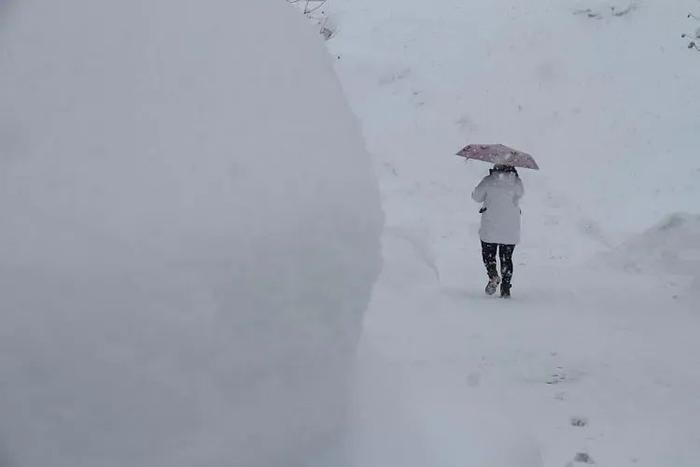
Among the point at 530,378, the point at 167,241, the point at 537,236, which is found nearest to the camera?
the point at 167,241

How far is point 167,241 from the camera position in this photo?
2604 mm

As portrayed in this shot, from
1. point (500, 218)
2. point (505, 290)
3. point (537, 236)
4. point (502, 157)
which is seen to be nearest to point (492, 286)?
point (505, 290)

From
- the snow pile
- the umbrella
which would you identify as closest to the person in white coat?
the umbrella

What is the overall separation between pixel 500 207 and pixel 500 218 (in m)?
0.13

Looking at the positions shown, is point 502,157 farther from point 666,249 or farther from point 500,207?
point 666,249

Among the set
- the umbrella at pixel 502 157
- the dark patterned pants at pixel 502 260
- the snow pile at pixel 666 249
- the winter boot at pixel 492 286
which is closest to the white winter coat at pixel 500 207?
the dark patterned pants at pixel 502 260

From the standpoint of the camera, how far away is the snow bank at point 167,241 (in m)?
2.51

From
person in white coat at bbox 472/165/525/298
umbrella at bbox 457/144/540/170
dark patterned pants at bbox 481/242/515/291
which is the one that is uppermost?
umbrella at bbox 457/144/540/170

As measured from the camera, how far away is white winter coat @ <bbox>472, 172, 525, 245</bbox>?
30.8 feet

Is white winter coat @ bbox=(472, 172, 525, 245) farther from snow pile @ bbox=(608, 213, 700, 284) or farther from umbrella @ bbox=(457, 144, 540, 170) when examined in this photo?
snow pile @ bbox=(608, 213, 700, 284)

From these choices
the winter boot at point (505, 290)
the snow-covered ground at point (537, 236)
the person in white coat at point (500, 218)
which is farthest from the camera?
the person in white coat at point (500, 218)

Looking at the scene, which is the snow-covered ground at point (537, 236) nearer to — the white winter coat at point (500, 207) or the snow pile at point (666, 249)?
the snow pile at point (666, 249)

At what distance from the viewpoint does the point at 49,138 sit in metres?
2.61

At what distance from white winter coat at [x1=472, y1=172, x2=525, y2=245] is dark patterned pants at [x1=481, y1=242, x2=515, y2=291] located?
102 mm
